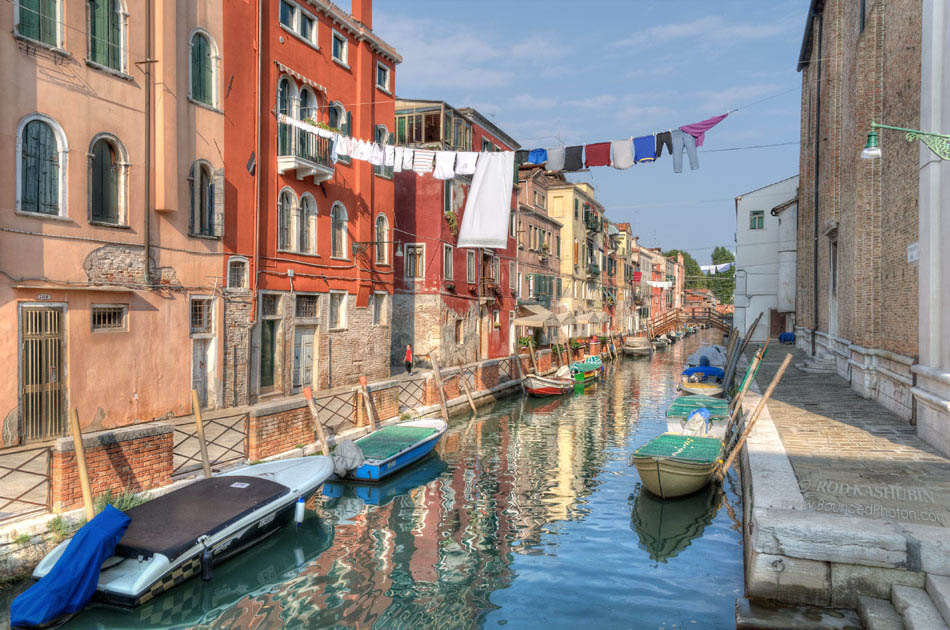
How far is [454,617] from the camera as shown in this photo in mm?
7191

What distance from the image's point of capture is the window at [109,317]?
12.2 metres

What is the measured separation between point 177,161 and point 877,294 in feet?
51.6

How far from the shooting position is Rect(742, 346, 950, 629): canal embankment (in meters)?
5.67

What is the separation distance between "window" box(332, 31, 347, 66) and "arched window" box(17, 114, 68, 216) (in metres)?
9.18

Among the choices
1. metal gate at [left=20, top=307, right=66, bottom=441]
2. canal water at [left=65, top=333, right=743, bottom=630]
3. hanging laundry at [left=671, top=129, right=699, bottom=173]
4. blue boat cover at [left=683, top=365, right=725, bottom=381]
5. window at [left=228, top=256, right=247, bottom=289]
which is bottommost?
canal water at [left=65, top=333, right=743, bottom=630]

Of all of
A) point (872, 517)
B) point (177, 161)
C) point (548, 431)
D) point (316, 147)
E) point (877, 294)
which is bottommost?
point (548, 431)

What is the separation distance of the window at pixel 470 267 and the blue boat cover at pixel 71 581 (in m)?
21.8

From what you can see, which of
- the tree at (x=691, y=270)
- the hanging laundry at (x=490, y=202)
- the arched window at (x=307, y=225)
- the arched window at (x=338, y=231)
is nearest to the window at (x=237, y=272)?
the arched window at (x=307, y=225)

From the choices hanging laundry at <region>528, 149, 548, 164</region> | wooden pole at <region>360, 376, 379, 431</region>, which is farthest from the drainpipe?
wooden pole at <region>360, 376, 379, 431</region>

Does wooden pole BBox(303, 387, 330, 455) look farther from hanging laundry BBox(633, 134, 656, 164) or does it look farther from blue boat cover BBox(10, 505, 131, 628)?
hanging laundry BBox(633, 134, 656, 164)

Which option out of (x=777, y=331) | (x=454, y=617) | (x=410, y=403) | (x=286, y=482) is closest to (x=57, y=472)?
(x=286, y=482)

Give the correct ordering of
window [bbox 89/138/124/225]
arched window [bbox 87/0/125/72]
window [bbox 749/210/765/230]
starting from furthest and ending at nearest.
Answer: window [bbox 749/210/765/230], window [bbox 89/138/124/225], arched window [bbox 87/0/125/72]

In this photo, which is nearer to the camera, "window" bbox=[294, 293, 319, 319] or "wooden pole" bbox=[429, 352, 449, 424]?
"window" bbox=[294, 293, 319, 319]

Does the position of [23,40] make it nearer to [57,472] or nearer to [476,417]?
[57,472]
